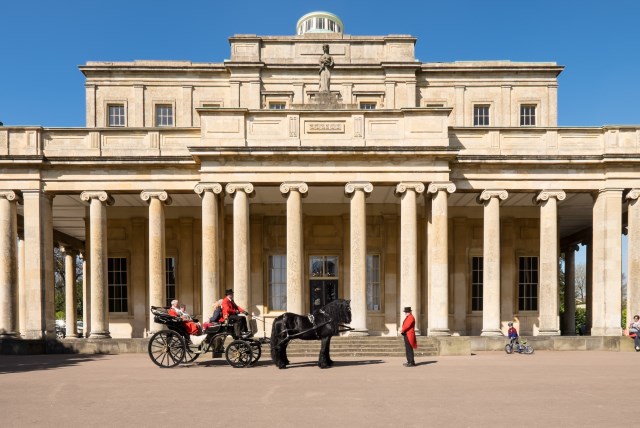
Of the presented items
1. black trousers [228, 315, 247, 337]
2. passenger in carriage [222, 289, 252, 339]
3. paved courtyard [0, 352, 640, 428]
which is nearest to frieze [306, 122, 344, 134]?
passenger in carriage [222, 289, 252, 339]

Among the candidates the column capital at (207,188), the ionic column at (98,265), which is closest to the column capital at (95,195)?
the ionic column at (98,265)

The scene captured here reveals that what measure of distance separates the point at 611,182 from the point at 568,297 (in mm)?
11563

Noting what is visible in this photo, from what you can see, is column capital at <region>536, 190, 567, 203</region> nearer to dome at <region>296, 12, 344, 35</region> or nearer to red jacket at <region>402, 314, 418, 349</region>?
red jacket at <region>402, 314, 418, 349</region>

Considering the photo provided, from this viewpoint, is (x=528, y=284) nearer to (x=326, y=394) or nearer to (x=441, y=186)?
(x=441, y=186)

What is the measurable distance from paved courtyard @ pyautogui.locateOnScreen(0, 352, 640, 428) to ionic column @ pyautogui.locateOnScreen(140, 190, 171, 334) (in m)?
4.74

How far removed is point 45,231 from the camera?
21375 mm

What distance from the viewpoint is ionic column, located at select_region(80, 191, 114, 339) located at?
20984 millimetres

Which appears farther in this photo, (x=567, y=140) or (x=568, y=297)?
(x=568, y=297)

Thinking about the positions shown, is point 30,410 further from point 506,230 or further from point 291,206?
point 506,230

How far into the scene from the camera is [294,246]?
20250 mm

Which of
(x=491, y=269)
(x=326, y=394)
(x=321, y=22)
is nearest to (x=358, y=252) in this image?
(x=491, y=269)

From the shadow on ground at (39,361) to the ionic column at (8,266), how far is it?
5.33 ft

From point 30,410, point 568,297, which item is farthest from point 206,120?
point 568,297

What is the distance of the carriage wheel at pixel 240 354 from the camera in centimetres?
1475
